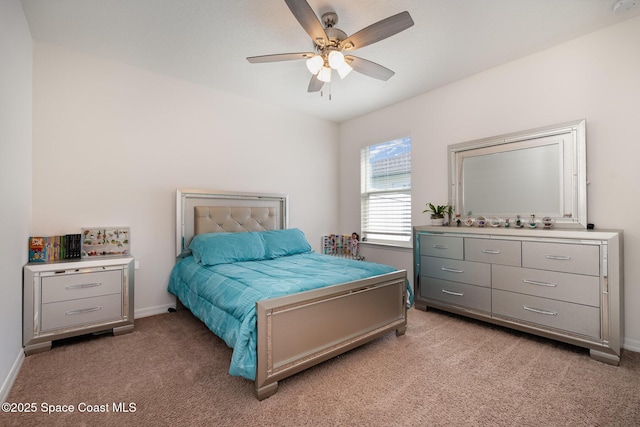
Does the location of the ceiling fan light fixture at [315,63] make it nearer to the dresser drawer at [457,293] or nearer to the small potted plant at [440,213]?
the small potted plant at [440,213]

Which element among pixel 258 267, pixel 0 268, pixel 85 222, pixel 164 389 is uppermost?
pixel 85 222

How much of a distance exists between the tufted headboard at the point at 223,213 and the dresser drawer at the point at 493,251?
2425 millimetres

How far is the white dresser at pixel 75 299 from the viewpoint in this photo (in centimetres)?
228

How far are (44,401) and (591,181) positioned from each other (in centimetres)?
440

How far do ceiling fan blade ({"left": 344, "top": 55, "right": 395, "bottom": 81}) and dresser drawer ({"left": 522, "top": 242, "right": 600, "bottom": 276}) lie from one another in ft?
6.50

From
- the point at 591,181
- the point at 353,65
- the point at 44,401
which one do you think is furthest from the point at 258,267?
the point at 591,181

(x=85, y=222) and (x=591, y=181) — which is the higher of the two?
(x=591, y=181)

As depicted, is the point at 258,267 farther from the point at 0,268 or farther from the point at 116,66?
the point at 116,66

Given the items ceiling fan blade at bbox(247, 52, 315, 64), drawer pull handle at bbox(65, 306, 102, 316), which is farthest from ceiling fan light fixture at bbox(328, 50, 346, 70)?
drawer pull handle at bbox(65, 306, 102, 316)

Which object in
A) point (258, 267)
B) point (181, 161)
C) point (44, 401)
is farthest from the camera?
point (181, 161)

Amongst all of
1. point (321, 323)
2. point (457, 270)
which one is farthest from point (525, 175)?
point (321, 323)

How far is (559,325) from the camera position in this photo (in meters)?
2.40

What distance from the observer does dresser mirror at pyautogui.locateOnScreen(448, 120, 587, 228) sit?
263cm

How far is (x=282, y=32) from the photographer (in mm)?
2498
